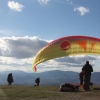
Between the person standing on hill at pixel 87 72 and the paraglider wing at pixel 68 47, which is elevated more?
the paraglider wing at pixel 68 47

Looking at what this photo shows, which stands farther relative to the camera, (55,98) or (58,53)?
(58,53)

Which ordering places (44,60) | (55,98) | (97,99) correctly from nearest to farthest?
(97,99) → (55,98) → (44,60)

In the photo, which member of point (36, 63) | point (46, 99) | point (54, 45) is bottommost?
point (46, 99)

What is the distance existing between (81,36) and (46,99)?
29.7 feet

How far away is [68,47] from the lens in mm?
24812

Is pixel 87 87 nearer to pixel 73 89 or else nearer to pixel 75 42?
pixel 73 89

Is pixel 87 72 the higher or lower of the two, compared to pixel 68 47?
lower

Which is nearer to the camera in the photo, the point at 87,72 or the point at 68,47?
the point at 87,72

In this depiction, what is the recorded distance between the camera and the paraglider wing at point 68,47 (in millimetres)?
24484

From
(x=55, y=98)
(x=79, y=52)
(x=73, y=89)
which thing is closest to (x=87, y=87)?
(x=73, y=89)

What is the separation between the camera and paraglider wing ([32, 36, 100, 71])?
80.3ft

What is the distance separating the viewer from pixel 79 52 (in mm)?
25234

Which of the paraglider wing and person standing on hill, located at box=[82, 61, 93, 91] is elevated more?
the paraglider wing

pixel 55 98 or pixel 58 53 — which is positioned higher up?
pixel 58 53
